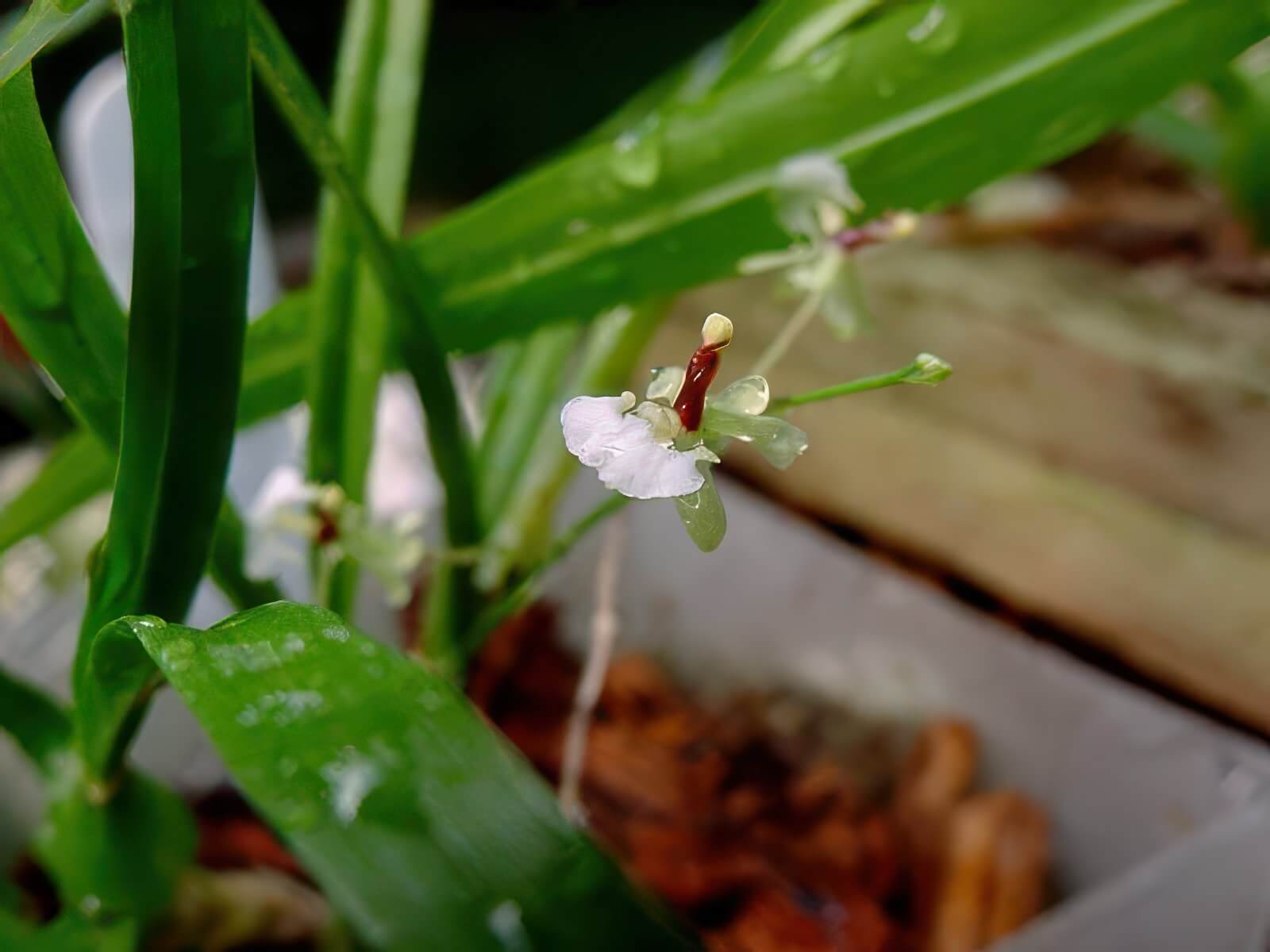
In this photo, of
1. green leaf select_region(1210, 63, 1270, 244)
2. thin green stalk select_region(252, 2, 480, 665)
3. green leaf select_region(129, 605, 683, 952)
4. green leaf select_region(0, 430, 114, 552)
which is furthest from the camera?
green leaf select_region(1210, 63, 1270, 244)

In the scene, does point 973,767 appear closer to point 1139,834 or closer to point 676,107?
point 1139,834

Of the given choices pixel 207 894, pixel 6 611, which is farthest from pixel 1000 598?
pixel 6 611

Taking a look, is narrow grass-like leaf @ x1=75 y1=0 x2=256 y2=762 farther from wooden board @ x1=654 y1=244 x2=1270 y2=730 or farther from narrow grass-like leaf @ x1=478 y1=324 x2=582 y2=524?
wooden board @ x1=654 y1=244 x2=1270 y2=730

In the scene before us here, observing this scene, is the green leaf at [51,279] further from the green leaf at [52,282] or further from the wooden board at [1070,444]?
the wooden board at [1070,444]

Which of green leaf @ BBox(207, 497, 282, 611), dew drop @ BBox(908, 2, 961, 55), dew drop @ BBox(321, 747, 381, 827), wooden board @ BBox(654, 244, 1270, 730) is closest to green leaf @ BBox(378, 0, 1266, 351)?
dew drop @ BBox(908, 2, 961, 55)

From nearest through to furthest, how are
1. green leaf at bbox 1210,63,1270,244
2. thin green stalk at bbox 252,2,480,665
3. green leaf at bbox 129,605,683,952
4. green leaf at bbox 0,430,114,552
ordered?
1. green leaf at bbox 129,605,683,952
2. thin green stalk at bbox 252,2,480,665
3. green leaf at bbox 0,430,114,552
4. green leaf at bbox 1210,63,1270,244

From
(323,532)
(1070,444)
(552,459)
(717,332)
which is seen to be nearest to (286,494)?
(323,532)
